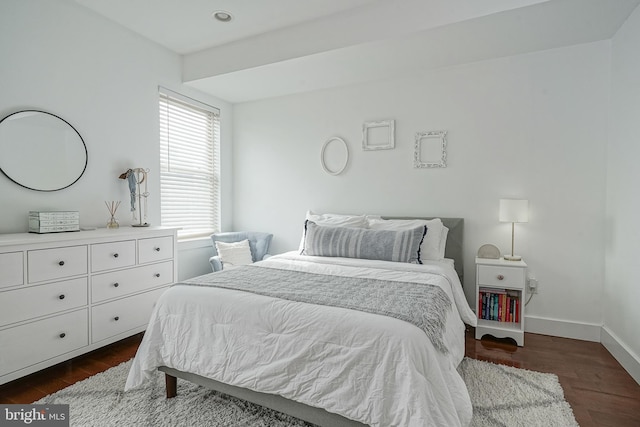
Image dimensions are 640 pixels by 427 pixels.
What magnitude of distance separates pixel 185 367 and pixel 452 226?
257 cm

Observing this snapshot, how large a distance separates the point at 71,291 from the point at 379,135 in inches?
122

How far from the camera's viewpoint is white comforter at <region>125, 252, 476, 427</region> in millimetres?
1319

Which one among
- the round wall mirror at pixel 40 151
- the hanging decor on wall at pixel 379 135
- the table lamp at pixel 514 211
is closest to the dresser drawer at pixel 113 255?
the round wall mirror at pixel 40 151

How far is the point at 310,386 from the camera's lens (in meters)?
1.48

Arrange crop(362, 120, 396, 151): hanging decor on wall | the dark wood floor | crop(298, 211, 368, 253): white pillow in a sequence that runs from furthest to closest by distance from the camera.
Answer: crop(362, 120, 396, 151): hanging decor on wall
crop(298, 211, 368, 253): white pillow
the dark wood floor

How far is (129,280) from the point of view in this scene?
2.69 meters

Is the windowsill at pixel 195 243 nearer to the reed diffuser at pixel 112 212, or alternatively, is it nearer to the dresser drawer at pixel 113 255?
the reed diffuser at pixel 112 212

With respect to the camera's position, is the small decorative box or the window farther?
the window

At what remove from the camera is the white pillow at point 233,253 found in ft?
11.9

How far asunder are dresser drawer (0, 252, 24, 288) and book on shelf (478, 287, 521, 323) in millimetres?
3440

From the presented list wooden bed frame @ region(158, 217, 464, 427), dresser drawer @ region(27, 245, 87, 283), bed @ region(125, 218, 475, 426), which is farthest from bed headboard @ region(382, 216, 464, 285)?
dresser drawer @ region(27, 245, 87, 283)

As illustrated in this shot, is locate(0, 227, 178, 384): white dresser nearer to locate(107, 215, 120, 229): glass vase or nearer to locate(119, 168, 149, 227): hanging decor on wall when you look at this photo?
locate(107, 215, 120, 229): glass vase

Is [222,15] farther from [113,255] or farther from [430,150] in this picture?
[430,150]

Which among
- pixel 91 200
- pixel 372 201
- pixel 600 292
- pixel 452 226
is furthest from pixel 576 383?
pixel 91 200
